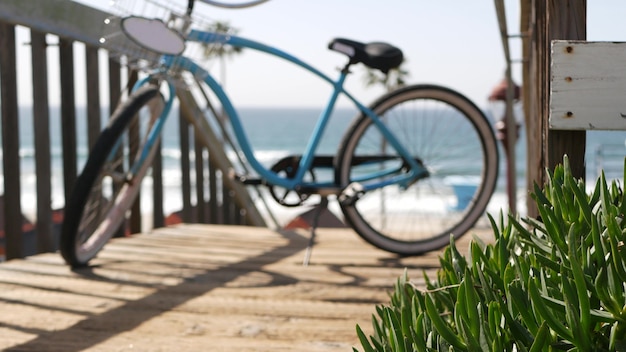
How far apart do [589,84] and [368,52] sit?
57.3 inches

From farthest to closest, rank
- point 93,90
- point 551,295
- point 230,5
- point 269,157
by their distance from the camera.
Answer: point 269,157
point 93,90
point 230,5
point 551,295

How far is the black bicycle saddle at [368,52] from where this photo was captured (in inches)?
107

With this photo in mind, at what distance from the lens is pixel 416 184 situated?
3.12m

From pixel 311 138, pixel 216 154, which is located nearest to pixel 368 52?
pixel 311 138

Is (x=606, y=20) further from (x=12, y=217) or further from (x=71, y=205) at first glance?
(x=12, y=217)

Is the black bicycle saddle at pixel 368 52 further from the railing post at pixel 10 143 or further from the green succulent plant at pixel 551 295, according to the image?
the green succulent plant at pixel 551 295

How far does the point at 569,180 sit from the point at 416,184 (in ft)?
6.57

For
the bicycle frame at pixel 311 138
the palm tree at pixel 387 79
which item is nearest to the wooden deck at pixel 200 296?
the bicycle frame at pixel 311 138

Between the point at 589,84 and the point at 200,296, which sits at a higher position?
the point at 589,84

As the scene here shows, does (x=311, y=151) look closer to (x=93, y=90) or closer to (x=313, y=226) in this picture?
(x=313, y=226)

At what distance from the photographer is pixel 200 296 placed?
228 centimetres

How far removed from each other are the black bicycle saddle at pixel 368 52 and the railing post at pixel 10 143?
101cm

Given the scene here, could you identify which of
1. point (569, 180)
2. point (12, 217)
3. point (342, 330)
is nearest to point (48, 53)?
point (12, 217)

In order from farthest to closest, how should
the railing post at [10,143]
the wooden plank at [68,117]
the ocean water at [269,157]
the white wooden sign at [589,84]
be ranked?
1. the ocean water at [269,157]
2. the wooden plank at [68,117]
3. the railing post at [10,143]
4. the white wooden sign at [589,84]
